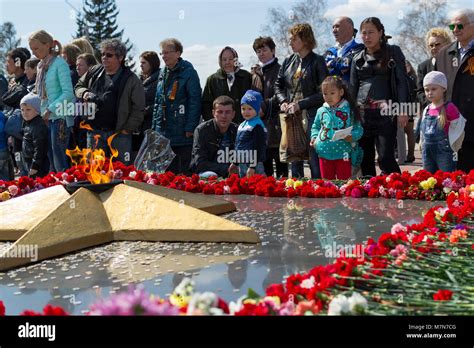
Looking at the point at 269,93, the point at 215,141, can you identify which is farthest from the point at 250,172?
the point at 269,93

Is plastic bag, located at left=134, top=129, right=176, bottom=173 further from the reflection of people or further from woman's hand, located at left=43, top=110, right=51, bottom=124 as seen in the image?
the reflection of people

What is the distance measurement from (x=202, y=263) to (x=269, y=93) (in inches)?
189

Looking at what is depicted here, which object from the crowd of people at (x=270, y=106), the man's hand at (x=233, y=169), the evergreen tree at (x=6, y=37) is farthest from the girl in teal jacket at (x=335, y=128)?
the evergreen tree at (x=6, y=37)

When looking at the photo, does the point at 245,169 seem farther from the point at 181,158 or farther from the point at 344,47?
the point at 344,47

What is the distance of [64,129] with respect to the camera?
320 inches

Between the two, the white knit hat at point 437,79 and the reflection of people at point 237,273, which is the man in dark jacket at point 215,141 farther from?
the reflection of people at point 237,273

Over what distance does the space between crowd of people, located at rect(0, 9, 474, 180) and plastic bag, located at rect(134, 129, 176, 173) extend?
30 centimetres

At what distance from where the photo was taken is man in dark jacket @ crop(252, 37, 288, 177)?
8164 mm

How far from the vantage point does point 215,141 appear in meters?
7.24

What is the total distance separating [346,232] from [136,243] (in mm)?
1210

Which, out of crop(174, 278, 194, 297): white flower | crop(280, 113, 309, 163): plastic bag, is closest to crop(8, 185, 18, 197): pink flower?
crop(280, 113, 309, 163): plastic bag
